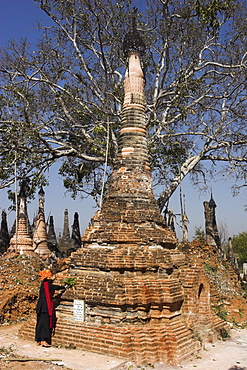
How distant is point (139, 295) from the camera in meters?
6.51

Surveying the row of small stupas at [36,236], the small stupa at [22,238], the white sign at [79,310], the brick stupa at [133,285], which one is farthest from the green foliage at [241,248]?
the white sign at [79,310]

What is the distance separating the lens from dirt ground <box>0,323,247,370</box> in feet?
18.0

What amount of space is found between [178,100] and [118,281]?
832 cm

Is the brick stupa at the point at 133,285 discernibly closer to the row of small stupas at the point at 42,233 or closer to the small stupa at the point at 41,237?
the row of small stupas at the point at 42,233

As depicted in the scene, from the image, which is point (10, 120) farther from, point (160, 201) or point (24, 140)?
point (160, 201)

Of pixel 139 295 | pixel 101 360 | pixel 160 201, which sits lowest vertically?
pixel 101 360

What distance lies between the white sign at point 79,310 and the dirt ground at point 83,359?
22.8 inches

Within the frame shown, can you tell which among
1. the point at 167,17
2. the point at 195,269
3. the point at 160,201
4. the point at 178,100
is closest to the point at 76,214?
the point at 160,201

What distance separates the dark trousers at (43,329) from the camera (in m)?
6.50

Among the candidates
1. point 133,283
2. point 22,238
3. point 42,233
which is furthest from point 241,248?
point 133,283

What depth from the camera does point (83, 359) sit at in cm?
588

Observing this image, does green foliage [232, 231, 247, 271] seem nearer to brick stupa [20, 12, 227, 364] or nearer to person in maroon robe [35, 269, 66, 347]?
brick stupa [20, 12, 227, 364]

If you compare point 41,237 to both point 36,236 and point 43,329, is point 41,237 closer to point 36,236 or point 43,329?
point 36,236

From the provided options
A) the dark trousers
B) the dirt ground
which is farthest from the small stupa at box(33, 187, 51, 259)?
the dark trousers
